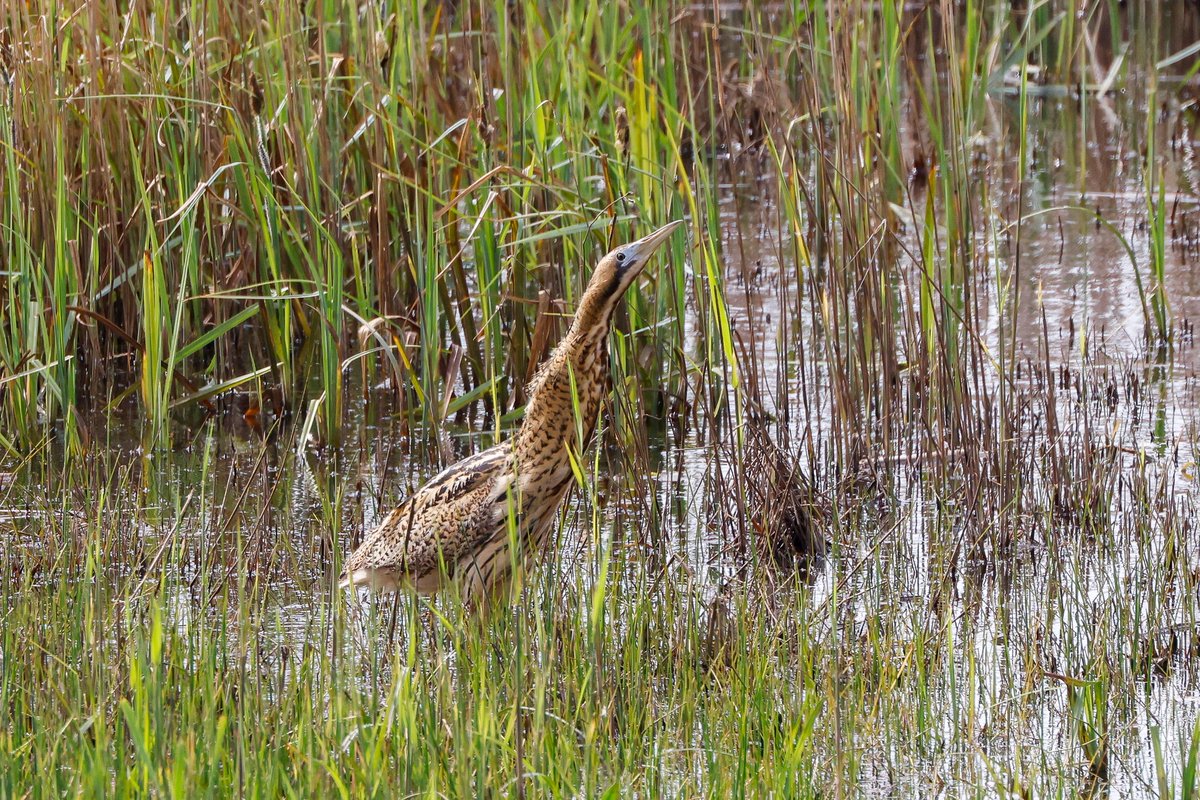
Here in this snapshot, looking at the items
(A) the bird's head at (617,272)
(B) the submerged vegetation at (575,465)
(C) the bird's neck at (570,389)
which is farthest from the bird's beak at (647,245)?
(B) the submerged vegetation at (575,465)

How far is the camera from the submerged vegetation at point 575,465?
3848 mm

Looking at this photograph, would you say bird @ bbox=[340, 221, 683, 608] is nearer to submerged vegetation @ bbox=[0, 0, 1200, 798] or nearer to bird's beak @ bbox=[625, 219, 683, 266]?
bird's beak @ bbox=[625, 219, 683, 266]

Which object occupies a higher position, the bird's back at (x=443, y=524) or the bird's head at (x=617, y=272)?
the bird's head at (x=617, y=272)

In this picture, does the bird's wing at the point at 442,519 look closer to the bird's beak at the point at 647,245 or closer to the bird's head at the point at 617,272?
the bird's head at the point at 617,272

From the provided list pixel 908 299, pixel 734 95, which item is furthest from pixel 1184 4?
pixel 908 299

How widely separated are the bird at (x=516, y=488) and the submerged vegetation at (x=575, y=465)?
Answer: 17 centimetres

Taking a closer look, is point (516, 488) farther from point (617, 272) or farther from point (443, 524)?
point (617, 272)

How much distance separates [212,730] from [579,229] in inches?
114

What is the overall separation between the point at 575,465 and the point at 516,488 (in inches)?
16.1

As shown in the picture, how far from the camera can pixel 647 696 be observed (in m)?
4.02

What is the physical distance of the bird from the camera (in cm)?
497

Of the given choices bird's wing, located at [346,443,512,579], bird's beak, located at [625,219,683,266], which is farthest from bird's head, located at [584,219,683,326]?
bird's wing, located at [346,443,512,579]

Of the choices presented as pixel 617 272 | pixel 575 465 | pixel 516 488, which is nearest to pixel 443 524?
pixel 516 488

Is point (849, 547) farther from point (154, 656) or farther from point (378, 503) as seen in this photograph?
point (154, 656)
